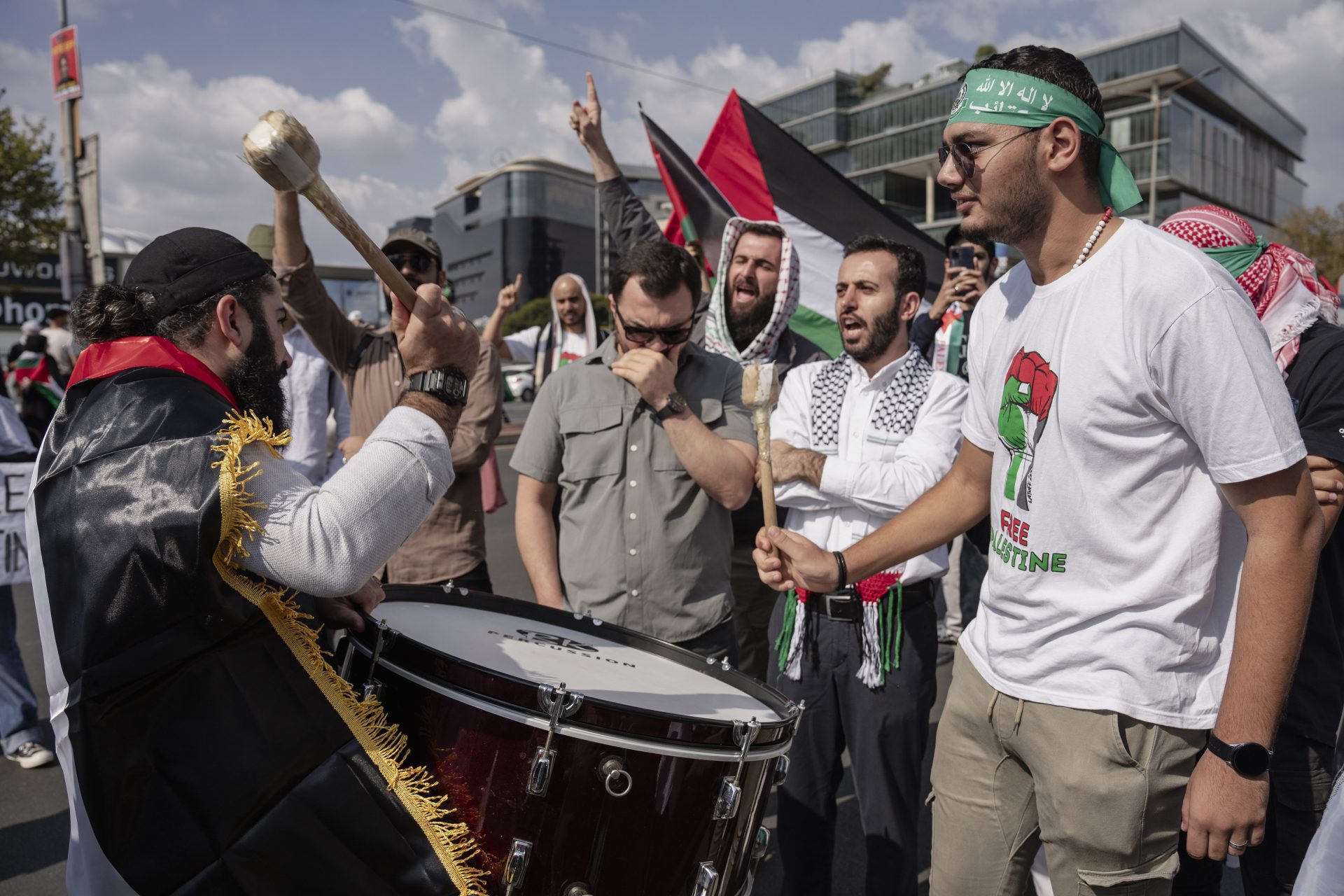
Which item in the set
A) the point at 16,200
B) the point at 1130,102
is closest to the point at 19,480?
the point at 16,200

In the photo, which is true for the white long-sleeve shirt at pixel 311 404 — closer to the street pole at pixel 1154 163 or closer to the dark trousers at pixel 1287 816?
the dark trousers at pixel 1287 816

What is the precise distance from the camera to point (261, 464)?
1.59m

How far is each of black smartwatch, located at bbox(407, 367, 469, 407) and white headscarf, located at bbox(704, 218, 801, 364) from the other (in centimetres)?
199

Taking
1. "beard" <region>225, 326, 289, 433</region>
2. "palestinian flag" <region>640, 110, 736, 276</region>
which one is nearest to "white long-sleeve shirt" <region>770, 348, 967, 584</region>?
"beard" <region>225, 326, 289, 433</region>

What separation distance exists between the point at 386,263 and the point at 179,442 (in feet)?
1.58

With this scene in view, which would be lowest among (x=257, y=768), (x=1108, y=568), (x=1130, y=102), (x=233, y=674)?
(x=257, y=768)

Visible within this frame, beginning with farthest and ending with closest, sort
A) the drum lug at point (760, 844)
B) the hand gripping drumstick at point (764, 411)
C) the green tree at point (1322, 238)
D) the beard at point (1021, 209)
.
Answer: the green tree at point (1322, 238)
the hand gripping drumstick at point (764, 411)
the drum lug at point (760, 844)
the beard at point (1021, 209)

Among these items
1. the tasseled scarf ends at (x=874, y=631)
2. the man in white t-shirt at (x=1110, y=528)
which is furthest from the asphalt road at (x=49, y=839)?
the man in white t-shirt at (x=1110, y=528)

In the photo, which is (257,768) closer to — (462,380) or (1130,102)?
(462,380)

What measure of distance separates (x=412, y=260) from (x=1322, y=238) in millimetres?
38414

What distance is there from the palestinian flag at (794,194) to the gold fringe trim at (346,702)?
14.7 ft

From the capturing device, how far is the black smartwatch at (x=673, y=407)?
271cm

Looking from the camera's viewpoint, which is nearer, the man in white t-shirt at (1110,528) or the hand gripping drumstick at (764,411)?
the man in white t-shirt at (1110,528)

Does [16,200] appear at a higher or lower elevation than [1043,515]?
higher
